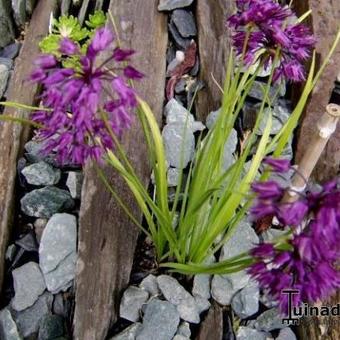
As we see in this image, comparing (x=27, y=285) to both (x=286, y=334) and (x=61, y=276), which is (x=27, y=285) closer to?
(x=61, y=276)

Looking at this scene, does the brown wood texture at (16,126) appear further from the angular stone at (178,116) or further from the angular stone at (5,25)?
the angular stone at (178,116)

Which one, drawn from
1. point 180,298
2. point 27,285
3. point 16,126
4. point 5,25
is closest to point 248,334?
point 180,298

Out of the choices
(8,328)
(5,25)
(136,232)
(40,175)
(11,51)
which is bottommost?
(8,328)

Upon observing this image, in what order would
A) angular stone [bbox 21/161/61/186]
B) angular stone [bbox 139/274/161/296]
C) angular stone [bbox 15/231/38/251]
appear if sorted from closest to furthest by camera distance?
1. angular stone [bbox 139/274/161/296]
2. angular stone [bbox 15/231/38/251]
3. angular stone [bbox 21/161/61/186]

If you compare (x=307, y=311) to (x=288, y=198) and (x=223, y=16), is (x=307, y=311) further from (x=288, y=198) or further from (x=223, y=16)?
(x=223, y=16)

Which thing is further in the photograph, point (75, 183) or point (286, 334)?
point (75, 183)

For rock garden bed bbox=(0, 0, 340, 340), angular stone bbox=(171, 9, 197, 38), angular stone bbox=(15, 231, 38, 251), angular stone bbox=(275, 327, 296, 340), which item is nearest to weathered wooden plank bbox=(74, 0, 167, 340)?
rock garden bed bbox=(0, 0, 340, 340)

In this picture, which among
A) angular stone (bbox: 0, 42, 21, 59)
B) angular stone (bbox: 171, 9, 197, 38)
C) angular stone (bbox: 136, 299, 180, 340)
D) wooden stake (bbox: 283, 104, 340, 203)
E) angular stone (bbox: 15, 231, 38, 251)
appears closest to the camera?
wooden stake (bbox: 283, 104, 340, 203)

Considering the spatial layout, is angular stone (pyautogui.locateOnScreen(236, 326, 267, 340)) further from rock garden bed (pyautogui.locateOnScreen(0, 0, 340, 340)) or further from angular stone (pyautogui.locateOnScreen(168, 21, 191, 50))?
angular stone (pyautogui.locateOnScreen(168, 21, 191, 50))
